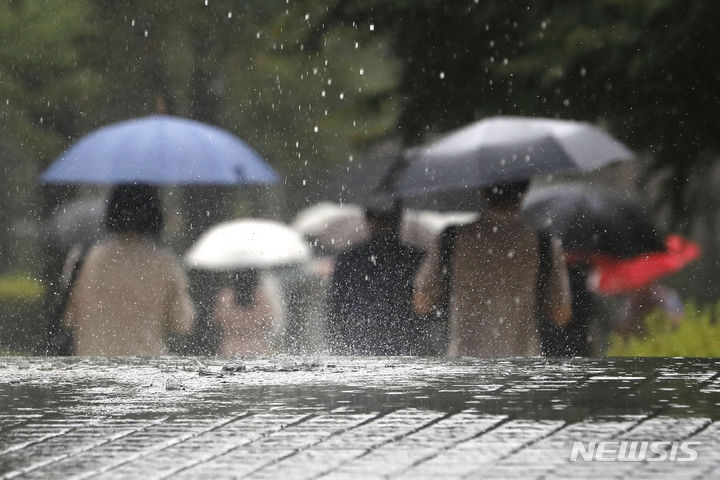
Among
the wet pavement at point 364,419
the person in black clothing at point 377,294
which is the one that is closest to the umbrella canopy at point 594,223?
the person in black clothing at point 377,294

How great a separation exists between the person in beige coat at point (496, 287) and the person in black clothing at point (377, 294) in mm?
299

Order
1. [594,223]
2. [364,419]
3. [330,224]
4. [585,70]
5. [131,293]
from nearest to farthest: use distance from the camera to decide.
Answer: [364,419]
[131,293]
[585,70]
[594,223]
[330,224]

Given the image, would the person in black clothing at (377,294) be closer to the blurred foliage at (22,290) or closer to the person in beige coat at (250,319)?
the person in beige coat at (250,319)

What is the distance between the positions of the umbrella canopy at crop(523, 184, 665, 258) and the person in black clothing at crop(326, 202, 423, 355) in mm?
1065

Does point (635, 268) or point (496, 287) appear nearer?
point (496, 287)

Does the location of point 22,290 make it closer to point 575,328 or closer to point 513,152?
point 575,328

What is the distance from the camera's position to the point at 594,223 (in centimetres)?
1093

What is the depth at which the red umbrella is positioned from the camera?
11.1m

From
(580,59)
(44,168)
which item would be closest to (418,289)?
(580,59)

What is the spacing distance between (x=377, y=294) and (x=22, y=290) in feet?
15.3

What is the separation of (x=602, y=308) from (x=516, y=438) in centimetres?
763

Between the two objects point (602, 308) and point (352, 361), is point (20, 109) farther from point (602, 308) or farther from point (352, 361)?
point (352, 361)

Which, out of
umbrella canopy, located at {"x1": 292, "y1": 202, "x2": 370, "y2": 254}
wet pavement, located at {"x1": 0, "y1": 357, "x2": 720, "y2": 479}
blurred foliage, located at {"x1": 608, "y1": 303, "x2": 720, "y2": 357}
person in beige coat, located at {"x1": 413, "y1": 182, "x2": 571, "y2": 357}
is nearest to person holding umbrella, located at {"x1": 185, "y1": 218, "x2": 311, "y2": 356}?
umbrella canopy, located at {"x1": 292, "y1": 202, "x2": 370, "y2": 254}

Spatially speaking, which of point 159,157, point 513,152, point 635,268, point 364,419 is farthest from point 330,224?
point 364,419
